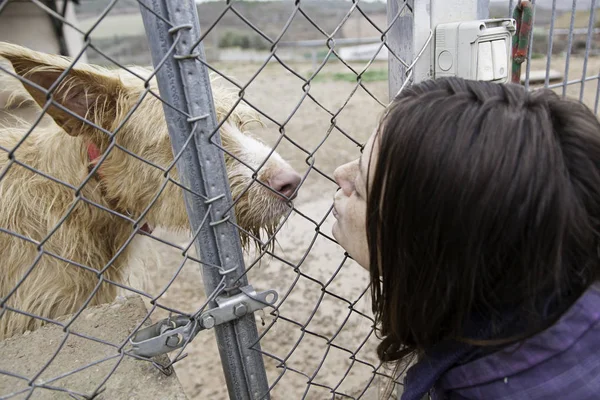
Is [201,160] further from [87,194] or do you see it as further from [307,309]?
[307,309]

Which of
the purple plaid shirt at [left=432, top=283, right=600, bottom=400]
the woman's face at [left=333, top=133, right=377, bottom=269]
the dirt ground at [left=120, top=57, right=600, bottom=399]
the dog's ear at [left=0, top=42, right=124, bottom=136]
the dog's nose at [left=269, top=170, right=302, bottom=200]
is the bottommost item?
the dirt ground at [left=120, top=57, right=600, bottom=399]

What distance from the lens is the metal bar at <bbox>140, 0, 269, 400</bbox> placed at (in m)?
1.06

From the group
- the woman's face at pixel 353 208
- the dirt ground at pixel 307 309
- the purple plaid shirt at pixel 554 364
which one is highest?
the woman's face at pixel 353 208

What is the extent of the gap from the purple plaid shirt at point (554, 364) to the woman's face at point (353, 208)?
1.52ft

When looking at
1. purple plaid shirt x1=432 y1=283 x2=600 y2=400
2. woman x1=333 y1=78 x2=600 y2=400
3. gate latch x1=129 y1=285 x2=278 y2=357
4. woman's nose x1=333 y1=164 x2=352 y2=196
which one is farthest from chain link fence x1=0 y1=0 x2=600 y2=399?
purple plaid shirt x1=432 y1=283 x2=600 y2=400

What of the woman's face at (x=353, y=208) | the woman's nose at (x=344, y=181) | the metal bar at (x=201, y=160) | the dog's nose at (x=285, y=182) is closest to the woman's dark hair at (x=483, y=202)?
the woman's face at (x=353, y=208)

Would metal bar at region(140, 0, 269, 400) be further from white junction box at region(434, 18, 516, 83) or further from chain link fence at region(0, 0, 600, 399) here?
white junction box at region(434, 18, 516, 83)

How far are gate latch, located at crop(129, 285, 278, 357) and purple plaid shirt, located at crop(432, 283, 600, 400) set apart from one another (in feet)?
2.16

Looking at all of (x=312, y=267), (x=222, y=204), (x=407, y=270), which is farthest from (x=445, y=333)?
(x=312, y=267)

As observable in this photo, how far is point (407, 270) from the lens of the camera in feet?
3.91

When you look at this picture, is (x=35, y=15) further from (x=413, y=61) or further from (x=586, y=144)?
(x=586, y=144)

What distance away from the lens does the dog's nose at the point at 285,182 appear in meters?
1.93

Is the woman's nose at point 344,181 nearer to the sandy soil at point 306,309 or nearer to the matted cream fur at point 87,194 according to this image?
the sandy soil at point 306,309

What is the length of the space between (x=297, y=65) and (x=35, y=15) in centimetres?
1336
